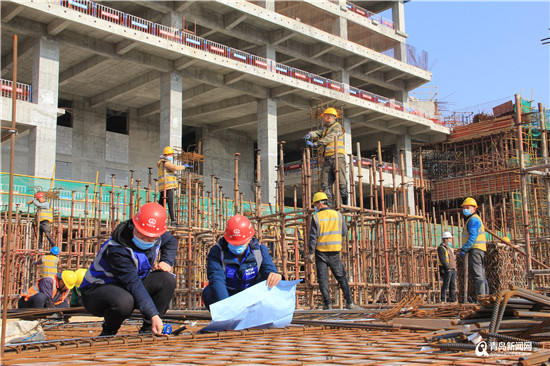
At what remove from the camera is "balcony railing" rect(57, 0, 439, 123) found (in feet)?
85.3

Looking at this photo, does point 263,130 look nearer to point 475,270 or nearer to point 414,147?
point 414,147

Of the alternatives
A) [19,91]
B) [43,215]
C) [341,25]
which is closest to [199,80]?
[19,91]

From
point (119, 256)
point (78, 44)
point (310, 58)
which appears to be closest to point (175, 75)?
point (78, 44)

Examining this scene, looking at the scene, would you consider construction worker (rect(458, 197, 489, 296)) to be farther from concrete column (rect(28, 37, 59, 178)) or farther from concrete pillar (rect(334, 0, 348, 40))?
concrete pillar (rect(334, 0, 348, 40))

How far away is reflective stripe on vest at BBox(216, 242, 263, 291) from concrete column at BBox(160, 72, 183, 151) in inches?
894

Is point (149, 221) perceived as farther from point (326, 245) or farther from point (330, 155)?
point (330, 155)

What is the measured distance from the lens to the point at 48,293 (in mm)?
10078

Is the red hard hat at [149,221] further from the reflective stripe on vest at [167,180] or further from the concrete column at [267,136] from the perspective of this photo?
the concrete column at [267,136]

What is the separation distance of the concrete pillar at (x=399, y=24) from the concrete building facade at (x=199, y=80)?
0.09 meters

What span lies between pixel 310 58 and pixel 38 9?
1679cm

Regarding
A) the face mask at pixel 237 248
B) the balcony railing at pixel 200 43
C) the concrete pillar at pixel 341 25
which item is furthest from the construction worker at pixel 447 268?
the concrete pillar at pixel 341 25

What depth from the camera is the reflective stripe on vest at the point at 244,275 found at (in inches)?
249

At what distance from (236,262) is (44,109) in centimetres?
2122

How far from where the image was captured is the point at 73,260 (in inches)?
732
